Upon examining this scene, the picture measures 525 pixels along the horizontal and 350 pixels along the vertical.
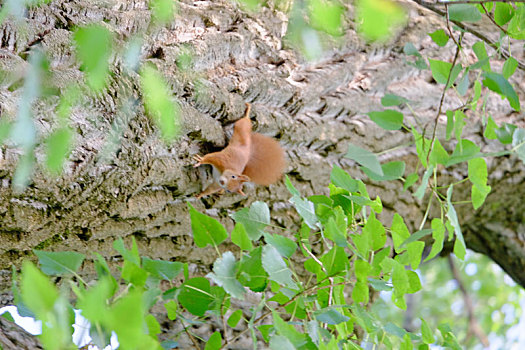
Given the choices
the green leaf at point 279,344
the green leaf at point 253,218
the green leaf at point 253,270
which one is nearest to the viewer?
the green leaf at point 279,344

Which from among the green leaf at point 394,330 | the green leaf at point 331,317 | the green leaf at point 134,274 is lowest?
the green leaf at point 394,330

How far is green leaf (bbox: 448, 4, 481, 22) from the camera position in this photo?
2.87ft

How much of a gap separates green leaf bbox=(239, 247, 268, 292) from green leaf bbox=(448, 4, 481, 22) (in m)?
0.50

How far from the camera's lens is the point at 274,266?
677mm

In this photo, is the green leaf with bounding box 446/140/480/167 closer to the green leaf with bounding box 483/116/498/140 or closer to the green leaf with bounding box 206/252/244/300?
the green leaf with bounding box 483/116/498/140

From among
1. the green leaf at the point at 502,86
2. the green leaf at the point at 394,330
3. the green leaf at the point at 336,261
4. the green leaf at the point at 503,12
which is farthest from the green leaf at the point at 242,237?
the green leaf at the point at 503,12

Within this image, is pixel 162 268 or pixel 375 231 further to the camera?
pixel 375 231

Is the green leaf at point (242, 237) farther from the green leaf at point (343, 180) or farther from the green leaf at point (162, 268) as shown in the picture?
the green leaf at point (343, 180)

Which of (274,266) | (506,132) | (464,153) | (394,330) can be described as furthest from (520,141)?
(274,266)

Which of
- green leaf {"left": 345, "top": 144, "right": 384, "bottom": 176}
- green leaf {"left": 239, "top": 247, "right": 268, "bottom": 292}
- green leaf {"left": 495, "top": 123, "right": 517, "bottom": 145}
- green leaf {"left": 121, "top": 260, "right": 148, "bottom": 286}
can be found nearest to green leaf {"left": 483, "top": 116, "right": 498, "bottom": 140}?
green leaf {"left": 495, "top": 123, "right": 517, "bottom": 145}

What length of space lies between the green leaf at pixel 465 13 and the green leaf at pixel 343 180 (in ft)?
1.03

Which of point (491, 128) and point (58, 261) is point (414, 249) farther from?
point (58, 261)

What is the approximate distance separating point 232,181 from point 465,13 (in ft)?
1.70

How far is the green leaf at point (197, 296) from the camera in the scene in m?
0.72
